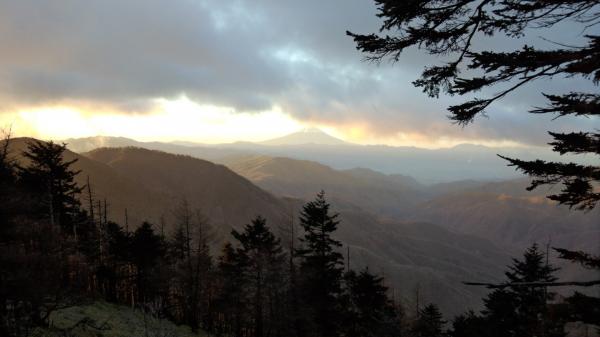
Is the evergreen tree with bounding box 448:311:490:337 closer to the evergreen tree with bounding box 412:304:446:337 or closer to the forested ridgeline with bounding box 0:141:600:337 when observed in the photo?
the forested ridgeline with bounding box 0:141:600:337

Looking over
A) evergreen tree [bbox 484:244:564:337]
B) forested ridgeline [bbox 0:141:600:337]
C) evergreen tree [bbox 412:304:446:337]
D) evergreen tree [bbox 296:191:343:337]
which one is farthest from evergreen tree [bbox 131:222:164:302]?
evergreen tree [bbox 484:244:564:337]

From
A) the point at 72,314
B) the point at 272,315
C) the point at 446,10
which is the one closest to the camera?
the point at 446,10

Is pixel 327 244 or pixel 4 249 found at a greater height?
pixel 4 249

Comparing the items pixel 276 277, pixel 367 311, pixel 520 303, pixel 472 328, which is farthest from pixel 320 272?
pixel 520 303

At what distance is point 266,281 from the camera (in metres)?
32.4

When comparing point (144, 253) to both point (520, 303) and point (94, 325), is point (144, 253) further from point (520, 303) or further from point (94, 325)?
point (520, 303)

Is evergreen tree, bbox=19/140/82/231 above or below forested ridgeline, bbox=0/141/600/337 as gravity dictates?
above

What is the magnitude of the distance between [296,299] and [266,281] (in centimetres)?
348

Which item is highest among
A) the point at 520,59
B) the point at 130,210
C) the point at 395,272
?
the point at 520,59

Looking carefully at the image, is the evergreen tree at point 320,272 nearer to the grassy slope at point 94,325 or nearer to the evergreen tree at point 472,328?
the grassy slope at point 94,325

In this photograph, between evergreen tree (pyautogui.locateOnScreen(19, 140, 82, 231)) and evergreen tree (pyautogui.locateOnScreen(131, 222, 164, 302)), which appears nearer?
evergreen tree (pyautogui.locateOnScreen(19, 140, 82, 231))

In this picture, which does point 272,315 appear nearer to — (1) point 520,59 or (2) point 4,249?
(2) point 4,249

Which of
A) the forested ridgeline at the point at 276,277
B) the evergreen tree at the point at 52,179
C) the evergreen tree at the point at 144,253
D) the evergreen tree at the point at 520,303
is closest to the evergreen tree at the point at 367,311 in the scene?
the forested ridgeline at the point at 276,277

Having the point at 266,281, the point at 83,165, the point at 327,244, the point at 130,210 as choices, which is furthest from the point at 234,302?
the point at 83,165
